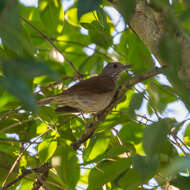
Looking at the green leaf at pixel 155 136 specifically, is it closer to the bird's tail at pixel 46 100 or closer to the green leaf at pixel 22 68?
the green leaf at pixel 22 68

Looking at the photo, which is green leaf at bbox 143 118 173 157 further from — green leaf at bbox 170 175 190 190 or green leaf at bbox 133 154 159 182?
green leaf at bbox 170 175 190 190

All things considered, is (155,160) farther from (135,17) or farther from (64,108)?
(64,108)

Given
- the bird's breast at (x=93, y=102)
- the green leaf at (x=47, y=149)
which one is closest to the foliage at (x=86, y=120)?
the green leaf at (x=47, y=149)

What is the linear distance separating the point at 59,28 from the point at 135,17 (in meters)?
1.86

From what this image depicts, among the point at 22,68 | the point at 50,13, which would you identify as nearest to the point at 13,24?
the point at 22,68

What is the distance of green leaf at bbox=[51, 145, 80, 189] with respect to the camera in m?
2.12

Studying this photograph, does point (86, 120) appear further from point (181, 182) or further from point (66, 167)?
point (181, 182)

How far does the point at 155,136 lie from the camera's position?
1693 mm

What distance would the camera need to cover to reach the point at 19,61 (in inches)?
47.4

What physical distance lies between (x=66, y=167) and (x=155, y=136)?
0.77 meters

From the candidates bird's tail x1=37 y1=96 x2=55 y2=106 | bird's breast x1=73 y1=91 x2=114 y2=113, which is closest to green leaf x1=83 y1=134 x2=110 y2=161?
bird's tail x1=37 y1=96 x2=55 y2=106

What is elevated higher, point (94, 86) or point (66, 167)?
point (66, 167)

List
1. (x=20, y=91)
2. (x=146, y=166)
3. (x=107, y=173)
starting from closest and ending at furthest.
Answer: (x=20, y=91), (x=146, y=166), (x=107, y=173)

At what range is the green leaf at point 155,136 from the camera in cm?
161
